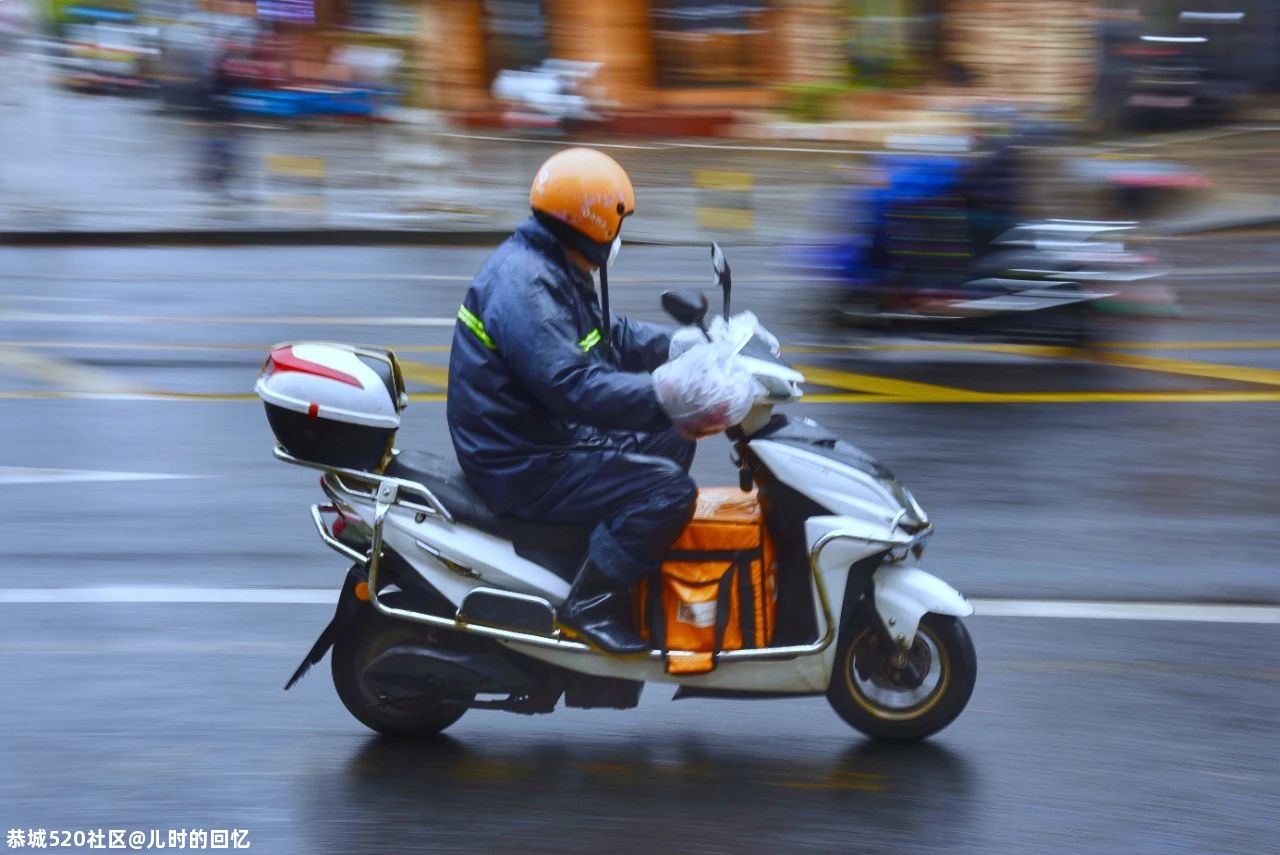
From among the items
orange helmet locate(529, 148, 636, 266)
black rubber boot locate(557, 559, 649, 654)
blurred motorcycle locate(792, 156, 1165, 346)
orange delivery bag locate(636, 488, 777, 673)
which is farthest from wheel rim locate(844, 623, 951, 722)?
blurred motorcycle locate(792, 156, 1165, 346)

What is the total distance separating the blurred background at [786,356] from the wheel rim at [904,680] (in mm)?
145

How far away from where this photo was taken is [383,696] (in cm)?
512

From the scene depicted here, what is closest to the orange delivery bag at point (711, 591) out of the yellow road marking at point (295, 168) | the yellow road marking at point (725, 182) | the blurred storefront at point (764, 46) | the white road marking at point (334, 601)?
the white road marking at point (334, 601)

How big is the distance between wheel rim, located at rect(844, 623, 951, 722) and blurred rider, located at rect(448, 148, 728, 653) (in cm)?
66

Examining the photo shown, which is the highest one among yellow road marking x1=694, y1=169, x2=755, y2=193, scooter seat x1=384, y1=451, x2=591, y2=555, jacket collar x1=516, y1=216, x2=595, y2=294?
jacket collar x1=516, y1=216, x2=595, y2=294

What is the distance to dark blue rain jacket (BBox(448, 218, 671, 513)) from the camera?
4605 mm

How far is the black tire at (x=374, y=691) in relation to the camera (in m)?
5.09

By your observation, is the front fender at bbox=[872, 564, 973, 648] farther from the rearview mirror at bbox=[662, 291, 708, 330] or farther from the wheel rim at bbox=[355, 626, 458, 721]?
the wheel rim at bbox=[355, 626, 458, 721]

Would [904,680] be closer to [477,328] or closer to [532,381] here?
[532,381]

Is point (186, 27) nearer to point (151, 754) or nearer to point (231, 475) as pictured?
point (231, 475)

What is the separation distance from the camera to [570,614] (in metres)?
4.88

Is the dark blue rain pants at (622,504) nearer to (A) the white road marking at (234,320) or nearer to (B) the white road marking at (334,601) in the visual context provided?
(B) the white road marking at (334,601)

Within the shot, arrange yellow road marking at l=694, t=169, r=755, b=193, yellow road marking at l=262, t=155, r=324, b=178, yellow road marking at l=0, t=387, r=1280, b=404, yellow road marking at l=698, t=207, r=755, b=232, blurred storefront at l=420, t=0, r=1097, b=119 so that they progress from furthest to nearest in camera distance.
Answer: blurred storefront at l=420, t=0, r=1097, b=119 < yellow road marking at l=262, t=155, r=324, b=178 < yellow road marking at l=694, t=169, r=755, b=193 < yellow road marking at l=698, t=207, r=755, b=232 < yellow road marking at l=0, t=387, r=1280, b=404

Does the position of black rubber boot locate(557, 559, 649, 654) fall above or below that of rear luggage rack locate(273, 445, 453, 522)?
below
